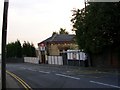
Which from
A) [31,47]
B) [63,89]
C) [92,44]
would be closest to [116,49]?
[92,44]

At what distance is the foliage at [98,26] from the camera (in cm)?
3612

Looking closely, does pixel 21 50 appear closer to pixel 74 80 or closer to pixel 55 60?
pixel 55 60

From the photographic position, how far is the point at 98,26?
123 ft

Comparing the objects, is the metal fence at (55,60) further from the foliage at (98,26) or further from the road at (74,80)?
the road at (74,80)

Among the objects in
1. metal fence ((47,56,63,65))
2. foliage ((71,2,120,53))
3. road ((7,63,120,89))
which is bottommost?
road ((7,63,120,89))

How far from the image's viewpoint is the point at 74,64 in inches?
2082

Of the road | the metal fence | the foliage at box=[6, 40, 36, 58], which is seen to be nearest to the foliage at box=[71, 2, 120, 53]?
the road

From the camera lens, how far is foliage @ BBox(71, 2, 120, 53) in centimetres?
3612

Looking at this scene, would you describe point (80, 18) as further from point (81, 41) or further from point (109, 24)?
point (109, 24)

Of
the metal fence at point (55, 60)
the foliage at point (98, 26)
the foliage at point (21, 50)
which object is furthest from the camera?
the foliage at point (21, 50)

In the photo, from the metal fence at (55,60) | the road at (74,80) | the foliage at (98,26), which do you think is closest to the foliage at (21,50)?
the metal fence at (55,60)

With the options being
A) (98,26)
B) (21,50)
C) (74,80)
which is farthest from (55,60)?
(74,80)

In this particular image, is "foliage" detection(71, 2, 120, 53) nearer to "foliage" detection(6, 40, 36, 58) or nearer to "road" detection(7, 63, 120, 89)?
"road" detection(7, 63, 120, 89)

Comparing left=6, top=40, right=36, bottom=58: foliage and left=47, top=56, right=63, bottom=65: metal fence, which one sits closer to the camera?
left=47, top=56, right=63, bottom=65: metal fence
